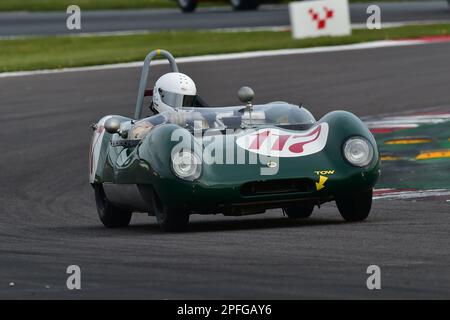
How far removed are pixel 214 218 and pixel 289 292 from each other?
5.26 metres

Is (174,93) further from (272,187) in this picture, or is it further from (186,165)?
(272,187)

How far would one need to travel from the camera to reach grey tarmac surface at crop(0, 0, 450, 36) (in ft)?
120

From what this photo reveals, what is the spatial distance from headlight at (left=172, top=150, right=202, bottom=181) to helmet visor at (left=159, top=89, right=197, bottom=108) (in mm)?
1645

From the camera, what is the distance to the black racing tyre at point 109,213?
1234 centimetres

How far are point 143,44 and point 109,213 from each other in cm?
1993

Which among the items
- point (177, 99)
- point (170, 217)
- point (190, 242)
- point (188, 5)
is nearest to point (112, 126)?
point (177, 99)

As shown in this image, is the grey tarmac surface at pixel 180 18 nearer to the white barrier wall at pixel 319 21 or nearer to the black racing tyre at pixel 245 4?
the black racing tyre at pixel 245 4

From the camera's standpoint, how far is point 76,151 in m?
18.3

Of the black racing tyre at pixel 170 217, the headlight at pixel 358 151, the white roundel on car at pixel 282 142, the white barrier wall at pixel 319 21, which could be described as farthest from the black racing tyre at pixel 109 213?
the white barrier wall at pixel 319 21

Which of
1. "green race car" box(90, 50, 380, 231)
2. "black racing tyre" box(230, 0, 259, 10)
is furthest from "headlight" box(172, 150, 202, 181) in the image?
"black racing tyre" box(230, 0, 259, 10)

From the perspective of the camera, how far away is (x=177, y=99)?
40.0ft
